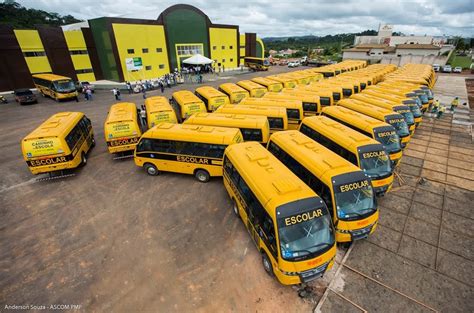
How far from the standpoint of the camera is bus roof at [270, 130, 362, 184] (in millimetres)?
7676

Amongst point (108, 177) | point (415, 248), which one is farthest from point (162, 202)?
point (415, 248)

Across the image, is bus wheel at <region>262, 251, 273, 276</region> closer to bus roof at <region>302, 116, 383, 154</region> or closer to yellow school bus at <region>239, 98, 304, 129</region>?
bus roof at <region>302, 116, 383, 154</region>

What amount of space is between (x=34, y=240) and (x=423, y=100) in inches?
1097

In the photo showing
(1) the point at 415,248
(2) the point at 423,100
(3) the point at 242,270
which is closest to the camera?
(3) the point at 242,270

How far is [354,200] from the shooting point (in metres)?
7.31

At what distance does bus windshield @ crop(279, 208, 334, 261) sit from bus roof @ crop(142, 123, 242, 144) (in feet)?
18.3

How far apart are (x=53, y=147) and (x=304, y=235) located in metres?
A: 12.6

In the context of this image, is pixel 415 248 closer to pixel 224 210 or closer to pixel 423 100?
pixel 224 210

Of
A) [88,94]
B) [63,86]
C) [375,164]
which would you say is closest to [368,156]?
[375,164]

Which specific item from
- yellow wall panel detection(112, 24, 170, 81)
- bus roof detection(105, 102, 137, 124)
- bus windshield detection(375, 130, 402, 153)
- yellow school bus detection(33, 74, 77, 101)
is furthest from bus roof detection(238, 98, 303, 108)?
yellow wall panel detection(112, 24, 170, 81)

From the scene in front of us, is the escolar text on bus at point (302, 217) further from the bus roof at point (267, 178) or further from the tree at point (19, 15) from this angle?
the tree at point (19, 15)

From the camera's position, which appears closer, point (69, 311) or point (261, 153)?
point (69, 311)

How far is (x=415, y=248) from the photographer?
7.74 meters

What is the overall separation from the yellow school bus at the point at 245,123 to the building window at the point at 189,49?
34510mm
